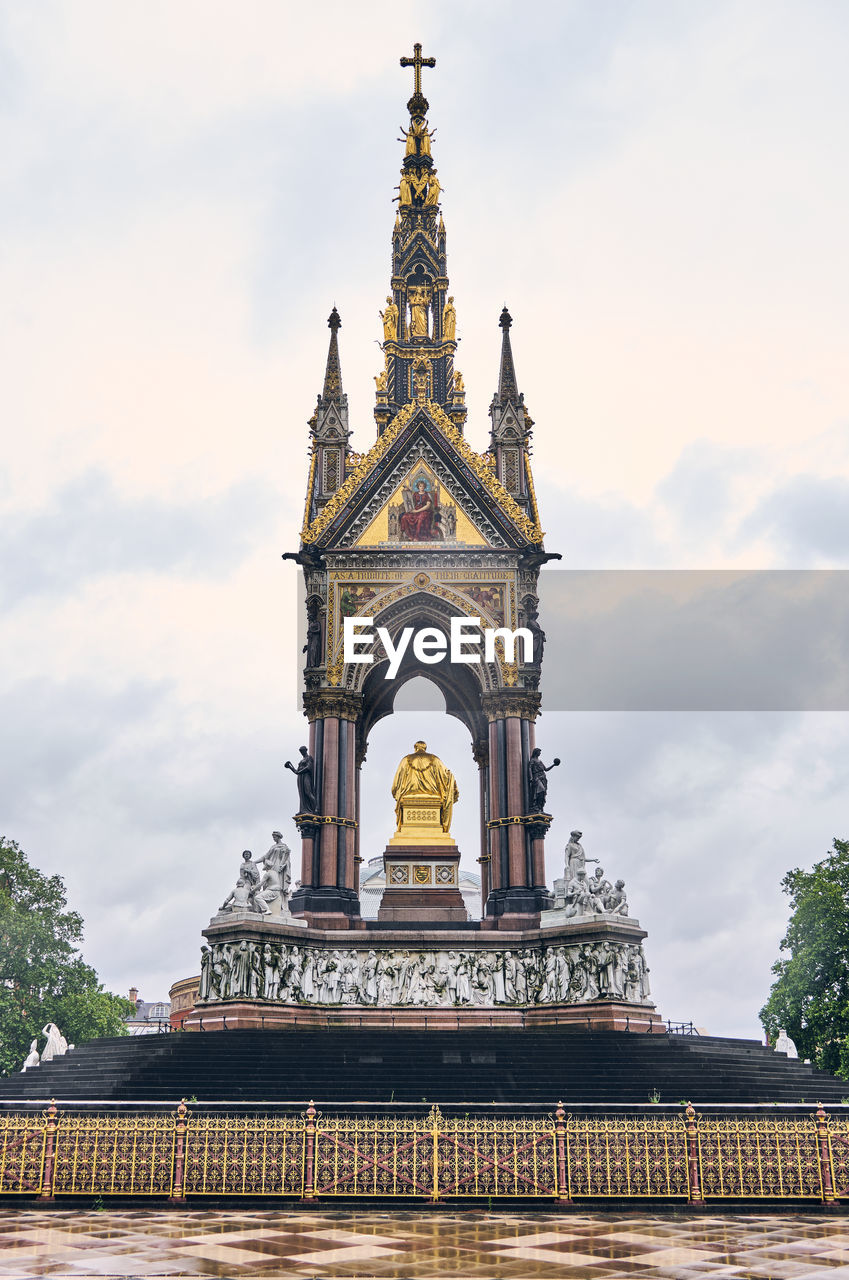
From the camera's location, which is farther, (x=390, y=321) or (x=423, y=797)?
(x=390, y=321)

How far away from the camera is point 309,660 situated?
30.0 meters

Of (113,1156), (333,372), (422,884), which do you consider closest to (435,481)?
(333,372)

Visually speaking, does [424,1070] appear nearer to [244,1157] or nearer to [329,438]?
[244,1157]

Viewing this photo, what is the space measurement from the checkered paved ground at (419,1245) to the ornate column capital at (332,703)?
16178 millimetres

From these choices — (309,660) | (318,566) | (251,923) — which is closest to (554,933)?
(251,923)

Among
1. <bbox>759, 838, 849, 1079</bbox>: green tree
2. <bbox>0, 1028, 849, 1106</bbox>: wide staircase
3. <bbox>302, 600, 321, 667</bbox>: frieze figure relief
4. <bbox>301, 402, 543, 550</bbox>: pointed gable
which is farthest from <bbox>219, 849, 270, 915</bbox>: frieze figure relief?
<bbox>759, 838, 849, 1079</bbox>: green tree

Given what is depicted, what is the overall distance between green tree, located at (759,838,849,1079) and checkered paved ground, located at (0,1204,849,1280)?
25350mm

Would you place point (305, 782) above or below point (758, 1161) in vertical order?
above

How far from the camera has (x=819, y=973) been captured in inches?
1522

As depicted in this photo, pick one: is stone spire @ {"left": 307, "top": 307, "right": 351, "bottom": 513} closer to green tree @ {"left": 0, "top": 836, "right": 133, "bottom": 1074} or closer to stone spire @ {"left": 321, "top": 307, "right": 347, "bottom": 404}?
stone spire @ {"left": 321, "top": 307, "right": 347, "bottom": 404}

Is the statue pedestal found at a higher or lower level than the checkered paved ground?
higher

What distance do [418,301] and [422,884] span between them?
56.6ft

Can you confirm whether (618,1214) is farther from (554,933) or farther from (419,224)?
(419,224)

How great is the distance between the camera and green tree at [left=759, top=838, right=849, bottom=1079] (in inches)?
1486
